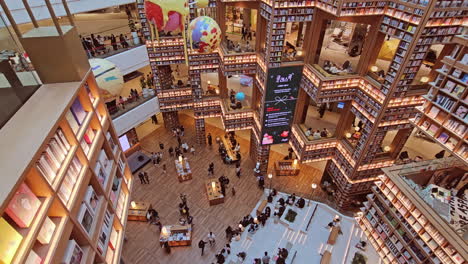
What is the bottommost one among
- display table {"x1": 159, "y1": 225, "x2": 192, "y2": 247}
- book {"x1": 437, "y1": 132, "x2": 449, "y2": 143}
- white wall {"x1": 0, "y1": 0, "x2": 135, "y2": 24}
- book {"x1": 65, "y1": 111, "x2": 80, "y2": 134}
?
display table {"x1": 159, "y1": 225, "x2": 192, "y2": 247}

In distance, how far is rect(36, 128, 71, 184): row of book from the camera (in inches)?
188

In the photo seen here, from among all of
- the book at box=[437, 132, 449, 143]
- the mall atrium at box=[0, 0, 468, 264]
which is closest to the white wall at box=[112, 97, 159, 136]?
the mall atrium at box=[0, 0, 468, 264]

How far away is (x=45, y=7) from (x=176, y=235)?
12.3 meters

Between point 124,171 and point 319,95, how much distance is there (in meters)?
8.91

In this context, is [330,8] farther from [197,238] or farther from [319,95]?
[197,238]

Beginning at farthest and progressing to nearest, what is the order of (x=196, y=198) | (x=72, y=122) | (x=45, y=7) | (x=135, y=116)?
(x=135, y=116) → (x=196, y=198) → (x=45, y=7) → (x=72, y=122)

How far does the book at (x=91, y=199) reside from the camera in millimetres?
6238

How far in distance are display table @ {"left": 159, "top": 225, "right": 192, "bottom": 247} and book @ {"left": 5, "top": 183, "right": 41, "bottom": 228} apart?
979 cm

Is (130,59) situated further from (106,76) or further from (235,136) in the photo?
(106,76)

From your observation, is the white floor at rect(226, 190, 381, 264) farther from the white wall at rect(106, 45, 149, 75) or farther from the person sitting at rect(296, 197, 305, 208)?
the white wall at rect(106, 45, 149, 75)

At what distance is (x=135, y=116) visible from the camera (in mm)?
16859

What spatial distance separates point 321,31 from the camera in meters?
12.5

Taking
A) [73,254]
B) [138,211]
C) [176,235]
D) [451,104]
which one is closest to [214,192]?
[176,235]

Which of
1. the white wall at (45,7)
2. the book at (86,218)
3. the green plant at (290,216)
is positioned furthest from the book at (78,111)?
the green plant at (290,216)
